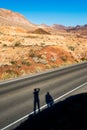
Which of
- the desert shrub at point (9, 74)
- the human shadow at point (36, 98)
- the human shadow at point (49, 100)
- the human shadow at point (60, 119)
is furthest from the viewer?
the desert shrub at point (9, 74)

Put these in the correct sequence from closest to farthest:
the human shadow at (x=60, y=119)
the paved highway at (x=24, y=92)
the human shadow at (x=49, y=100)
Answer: the human shadow at (x=60, y=119)
the paved highway at (x=24, y=92)
the human shadow at (x=49, y=100)

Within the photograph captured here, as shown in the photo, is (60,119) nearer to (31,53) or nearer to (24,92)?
(24,92)

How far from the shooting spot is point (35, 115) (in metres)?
13.2

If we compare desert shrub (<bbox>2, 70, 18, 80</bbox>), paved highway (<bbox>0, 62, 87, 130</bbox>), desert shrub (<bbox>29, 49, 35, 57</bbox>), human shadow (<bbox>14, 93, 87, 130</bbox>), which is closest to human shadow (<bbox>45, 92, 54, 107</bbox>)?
paved highway (<bbox>0, 62, 87, 130</bbox>)

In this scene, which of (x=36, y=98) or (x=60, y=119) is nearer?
(x=60, y=119)

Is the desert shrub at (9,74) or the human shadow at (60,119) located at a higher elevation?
the human shadow at (60,119)

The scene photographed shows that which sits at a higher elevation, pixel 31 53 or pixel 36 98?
pixel 31 53

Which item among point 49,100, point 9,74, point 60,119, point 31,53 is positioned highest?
point 31,53

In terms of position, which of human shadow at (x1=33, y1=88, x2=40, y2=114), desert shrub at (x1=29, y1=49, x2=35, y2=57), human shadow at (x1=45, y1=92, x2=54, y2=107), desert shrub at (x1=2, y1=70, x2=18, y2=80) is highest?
desert shrub at (x1=29, y1=49, x2=35, y2=57)

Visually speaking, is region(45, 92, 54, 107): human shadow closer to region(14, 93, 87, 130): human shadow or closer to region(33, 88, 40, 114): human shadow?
region(33, 88, 40, 114): human shadow

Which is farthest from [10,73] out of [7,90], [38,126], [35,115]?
[38,126]

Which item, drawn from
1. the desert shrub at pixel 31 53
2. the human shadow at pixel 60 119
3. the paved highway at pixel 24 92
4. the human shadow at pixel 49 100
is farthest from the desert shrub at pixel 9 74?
the human shadow at pixel 60 119

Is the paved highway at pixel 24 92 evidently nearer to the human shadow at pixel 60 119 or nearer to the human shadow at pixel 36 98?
the human shadow at pixel 36 98

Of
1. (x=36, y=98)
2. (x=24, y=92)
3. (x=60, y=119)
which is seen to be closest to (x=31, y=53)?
(x=24, y=92)
